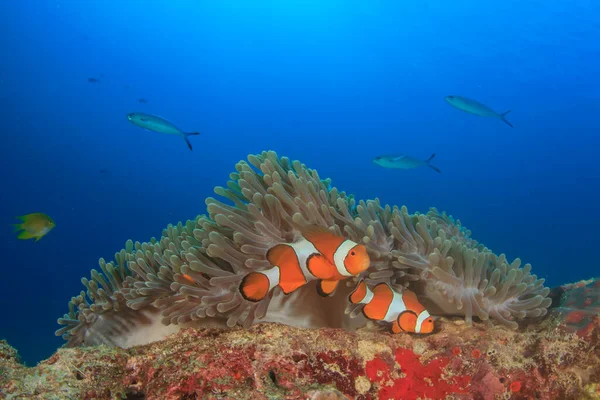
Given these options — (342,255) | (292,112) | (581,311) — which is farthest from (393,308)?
(292,112)

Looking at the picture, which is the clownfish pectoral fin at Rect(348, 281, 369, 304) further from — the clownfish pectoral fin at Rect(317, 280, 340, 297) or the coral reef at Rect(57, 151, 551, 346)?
the coral reef at Rect(57, 151, 551, 346)

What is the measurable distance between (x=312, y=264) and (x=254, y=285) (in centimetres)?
27

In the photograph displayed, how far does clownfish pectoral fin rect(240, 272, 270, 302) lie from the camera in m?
1.69

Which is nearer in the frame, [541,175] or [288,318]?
[288,318]

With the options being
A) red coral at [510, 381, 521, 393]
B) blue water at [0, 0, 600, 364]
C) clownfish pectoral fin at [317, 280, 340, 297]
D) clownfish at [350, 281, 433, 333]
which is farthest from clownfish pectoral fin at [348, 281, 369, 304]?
blue water at [0, 0, 600, 364]

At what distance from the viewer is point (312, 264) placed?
5.49 ft

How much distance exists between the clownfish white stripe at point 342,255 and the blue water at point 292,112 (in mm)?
29286

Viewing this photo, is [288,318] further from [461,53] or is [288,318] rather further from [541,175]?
[541,175]

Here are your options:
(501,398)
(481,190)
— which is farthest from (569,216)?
(501,398)

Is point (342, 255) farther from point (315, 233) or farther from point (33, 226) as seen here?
point (33, 226)

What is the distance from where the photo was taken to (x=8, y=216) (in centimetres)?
3638

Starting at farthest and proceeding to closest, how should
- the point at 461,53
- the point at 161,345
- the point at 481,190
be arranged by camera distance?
the point at 481,190 < the point at 461,53 < the point at 161,345

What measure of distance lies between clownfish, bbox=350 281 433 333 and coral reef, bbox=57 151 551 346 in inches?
7.6

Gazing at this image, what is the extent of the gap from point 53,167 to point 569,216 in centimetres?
5467
